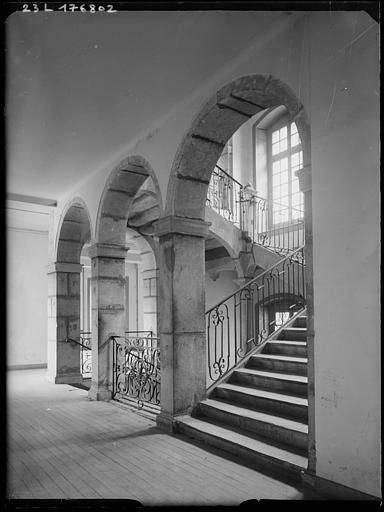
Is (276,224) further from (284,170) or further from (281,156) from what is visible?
(281,156)

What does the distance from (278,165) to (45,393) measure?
27.0 feet

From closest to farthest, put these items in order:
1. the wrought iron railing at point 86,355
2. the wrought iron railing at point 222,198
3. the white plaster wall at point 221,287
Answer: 1. the wrought iron railing at point 86,355
2. the wrought iron railing at point 222,198
3. the white plaster wall at point 221,287

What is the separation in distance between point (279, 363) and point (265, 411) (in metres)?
0.88

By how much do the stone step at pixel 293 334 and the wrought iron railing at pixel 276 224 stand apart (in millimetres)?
3890

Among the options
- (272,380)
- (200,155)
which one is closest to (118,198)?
(200,155)

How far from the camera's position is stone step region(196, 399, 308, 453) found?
4031 millimetres

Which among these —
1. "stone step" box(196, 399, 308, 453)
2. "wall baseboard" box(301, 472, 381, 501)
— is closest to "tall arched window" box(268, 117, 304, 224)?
"stone step" box(196, 399, 308, 453)

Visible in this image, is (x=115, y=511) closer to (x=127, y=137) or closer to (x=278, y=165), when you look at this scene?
(x=127, y=137)

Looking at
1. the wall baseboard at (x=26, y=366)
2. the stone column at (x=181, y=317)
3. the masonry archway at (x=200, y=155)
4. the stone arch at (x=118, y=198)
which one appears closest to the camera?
the masonry archway at (x=200, y=155)

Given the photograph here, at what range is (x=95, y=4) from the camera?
2.55m

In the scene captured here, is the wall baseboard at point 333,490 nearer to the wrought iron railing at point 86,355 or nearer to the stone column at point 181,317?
the stone column at point 181,317

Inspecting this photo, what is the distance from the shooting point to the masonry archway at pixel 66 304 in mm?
9133

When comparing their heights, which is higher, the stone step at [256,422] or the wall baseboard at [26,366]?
the stone step at [256,422]

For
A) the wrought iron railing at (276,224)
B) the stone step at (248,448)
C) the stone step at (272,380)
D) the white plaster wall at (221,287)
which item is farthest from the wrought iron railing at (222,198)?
the stone step at (248,448)
